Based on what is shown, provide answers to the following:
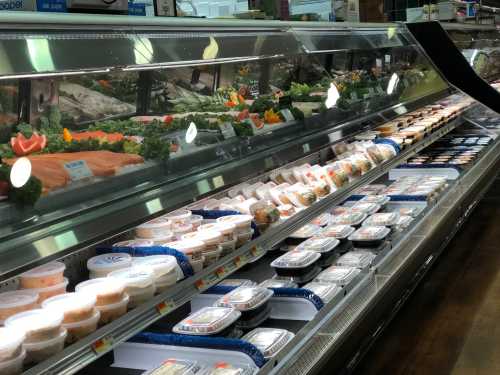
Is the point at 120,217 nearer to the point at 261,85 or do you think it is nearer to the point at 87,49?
the point at 87,49

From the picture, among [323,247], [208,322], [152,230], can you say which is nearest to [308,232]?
[323,247]

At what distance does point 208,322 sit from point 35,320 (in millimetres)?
846

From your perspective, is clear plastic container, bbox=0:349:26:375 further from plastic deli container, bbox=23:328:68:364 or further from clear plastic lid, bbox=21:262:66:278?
clear plastic lid, bbox=21:262:66:278

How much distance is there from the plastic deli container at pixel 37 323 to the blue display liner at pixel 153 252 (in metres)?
0.59

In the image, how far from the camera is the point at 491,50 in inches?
356

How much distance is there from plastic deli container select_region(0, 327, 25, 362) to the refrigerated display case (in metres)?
0.06

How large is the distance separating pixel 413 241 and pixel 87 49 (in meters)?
2.47

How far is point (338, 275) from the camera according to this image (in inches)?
132

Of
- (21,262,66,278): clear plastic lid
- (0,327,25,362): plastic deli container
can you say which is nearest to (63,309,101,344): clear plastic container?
(0,327,25,362): plastic deli container

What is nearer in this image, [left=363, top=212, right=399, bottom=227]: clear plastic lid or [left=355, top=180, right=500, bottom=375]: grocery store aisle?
[left=355, top=180, right=500, bottom=375]: grocery store aisle

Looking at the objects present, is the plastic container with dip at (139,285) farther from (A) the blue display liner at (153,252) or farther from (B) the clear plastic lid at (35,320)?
(B) the clear plastic lid at (35,320)

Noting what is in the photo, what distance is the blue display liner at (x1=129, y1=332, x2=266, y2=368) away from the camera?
7.85 ft

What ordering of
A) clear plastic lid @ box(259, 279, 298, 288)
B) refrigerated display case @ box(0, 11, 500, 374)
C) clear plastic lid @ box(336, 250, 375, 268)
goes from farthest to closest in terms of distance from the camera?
1. clear plastic lid @ box(336, 250, 375, 268)
2. clear plastic lid @ box(259, 279, 298, 288)
3. refrigerated display case @ box(0, 11, 500, 374)

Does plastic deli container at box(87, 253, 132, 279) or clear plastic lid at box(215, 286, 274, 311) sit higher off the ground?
plastic deli container at box(87, 253, 132, 279)
